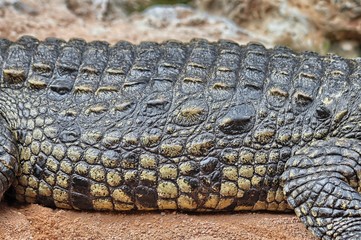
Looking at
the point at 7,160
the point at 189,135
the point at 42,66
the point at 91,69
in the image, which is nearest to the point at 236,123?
the point at 189,135

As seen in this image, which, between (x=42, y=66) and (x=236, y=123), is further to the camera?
(x=42, y=66)

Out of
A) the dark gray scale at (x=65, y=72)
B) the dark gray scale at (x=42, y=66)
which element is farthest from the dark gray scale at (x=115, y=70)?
the dark gray scale at (x=42, y=66)

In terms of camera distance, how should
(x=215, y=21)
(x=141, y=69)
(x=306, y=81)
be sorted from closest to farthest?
(x=306, y=81), (x=141, y=69), (x=215, y=21)

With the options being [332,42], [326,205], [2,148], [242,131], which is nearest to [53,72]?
[2,148]

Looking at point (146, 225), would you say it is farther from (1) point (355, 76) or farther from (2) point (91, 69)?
(1) point (355, 76)

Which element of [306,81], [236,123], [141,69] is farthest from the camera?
[141,69]

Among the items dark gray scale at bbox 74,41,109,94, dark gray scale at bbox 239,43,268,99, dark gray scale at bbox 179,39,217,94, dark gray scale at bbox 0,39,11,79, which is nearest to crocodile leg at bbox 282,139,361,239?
dark gray scale at bbox 239,43,268,99

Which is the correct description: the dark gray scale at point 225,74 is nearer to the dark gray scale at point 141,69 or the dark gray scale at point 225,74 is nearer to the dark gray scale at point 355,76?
the dark gray scale at point 141,69
